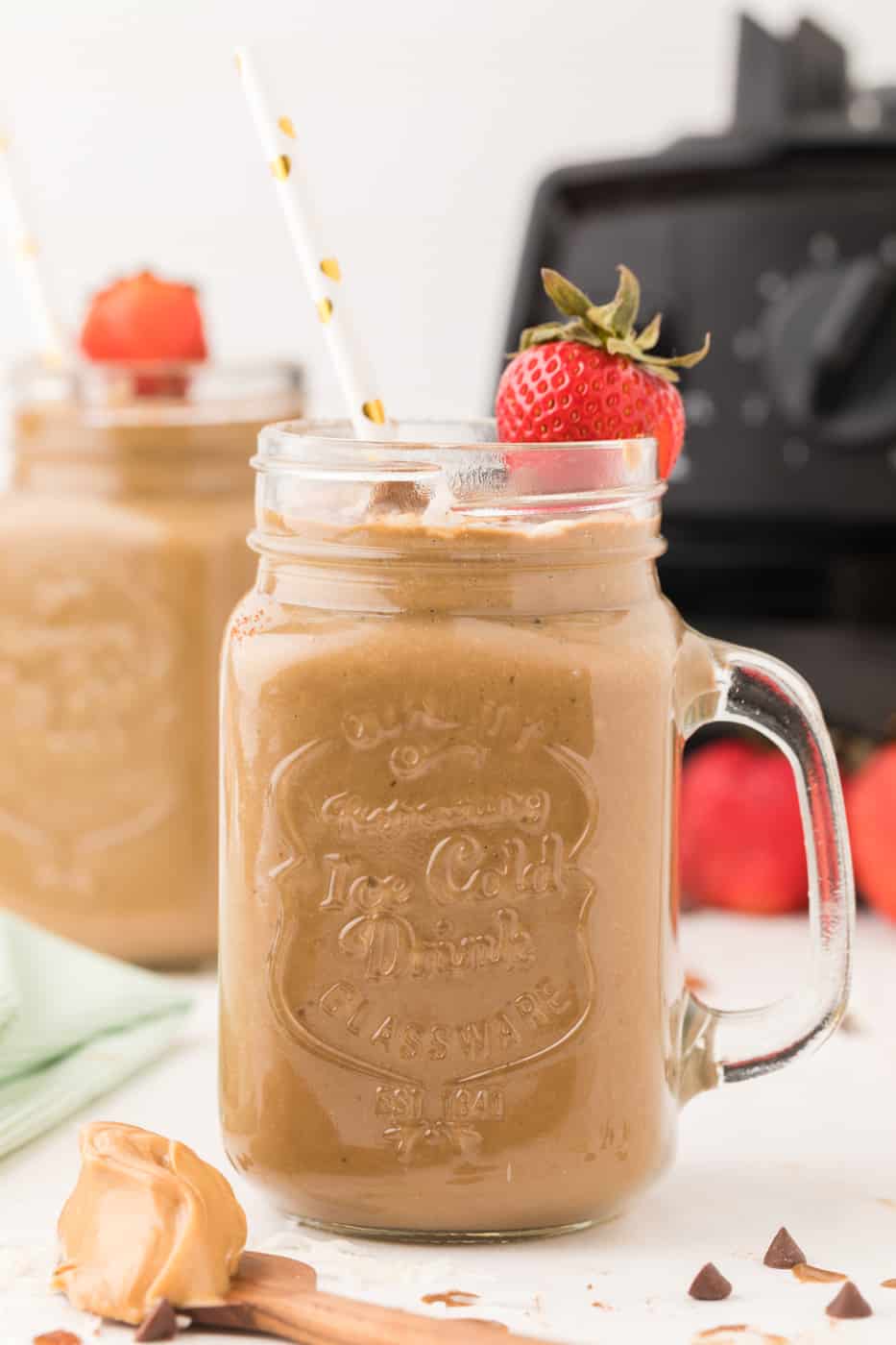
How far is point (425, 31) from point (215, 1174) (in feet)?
4.43

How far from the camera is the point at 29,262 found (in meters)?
1.27

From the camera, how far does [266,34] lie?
183 centimetres

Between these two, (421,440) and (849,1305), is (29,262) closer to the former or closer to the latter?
(421,440)

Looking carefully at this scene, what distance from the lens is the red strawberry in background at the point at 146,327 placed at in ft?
3.92

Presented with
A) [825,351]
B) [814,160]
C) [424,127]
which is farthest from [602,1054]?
[424,127]

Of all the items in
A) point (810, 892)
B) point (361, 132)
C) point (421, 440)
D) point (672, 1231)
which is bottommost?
point (672, 1231)

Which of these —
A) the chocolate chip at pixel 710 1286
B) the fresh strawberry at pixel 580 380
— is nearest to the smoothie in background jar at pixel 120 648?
the fresh strawberry at pixel 580 380

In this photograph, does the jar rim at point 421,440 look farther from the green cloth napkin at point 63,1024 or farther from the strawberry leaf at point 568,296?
the green cloth napkin at point 63,1024

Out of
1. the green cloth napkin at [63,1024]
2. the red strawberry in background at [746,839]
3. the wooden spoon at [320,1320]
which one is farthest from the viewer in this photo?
the red strawberry in background at [746,839]

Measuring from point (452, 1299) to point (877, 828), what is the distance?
629 mm

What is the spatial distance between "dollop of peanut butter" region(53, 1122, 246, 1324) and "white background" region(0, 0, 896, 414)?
116 centimetres

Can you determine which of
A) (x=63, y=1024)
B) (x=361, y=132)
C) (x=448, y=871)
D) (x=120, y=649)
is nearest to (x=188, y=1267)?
(x=448, y=871)

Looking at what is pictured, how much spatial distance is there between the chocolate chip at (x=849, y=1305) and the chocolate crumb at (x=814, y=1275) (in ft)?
0.10

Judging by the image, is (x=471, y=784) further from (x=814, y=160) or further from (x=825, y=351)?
(x=814, y=160)
